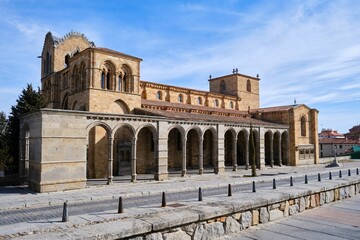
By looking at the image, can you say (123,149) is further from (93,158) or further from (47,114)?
(47,114)

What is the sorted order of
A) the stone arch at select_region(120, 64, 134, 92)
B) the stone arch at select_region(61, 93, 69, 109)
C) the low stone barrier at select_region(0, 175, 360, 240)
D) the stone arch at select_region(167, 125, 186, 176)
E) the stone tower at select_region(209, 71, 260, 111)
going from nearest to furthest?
the low stone barrier at select_region(0, 175, 360, 240) → the stone arch at select_region(120, 64, 134, 92) → the stone arch at select_region(61, 93, 69, 109) → the stone arch at select_region(167, 125, 186, 176) → the stone tower at select_region(209, 71, 260, 111)

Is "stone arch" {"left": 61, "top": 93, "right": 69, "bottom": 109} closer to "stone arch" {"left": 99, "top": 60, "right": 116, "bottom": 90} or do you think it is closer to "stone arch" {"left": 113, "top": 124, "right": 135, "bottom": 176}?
"stone arch" {"left": 99, "top": 60, "right": 116, "bottom": 90}

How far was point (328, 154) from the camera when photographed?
65.6 meters

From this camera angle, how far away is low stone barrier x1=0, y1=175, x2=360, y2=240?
4.58 metres

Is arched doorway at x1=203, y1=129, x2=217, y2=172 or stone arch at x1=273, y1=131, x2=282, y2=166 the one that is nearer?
arched doorway at x1=203, y1=129, x2=217, y2=172

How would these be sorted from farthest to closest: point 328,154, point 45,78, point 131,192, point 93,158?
point 328,154
point 45,78
point 93,158
point 131,192

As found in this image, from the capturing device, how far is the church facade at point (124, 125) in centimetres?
1841

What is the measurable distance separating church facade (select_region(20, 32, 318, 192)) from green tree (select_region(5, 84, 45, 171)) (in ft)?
10.3

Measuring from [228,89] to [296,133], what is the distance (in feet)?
41.9

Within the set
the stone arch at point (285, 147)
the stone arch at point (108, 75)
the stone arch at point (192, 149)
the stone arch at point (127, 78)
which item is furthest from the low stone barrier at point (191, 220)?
the stone arch at point (285, 147)

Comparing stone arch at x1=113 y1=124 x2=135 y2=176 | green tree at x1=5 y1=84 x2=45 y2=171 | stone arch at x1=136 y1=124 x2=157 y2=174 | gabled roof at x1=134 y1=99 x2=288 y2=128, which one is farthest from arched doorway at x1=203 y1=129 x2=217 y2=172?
green tree at x1=5 y1=84 x2=45 y2=171

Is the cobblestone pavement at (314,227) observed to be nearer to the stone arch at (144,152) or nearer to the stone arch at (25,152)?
the stone arch at (25,152)

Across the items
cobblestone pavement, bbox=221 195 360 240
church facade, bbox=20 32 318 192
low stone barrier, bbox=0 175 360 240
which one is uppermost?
church facade, bbox=20 32 318 192

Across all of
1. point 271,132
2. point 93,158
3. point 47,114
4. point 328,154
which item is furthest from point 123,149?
point 328,154
